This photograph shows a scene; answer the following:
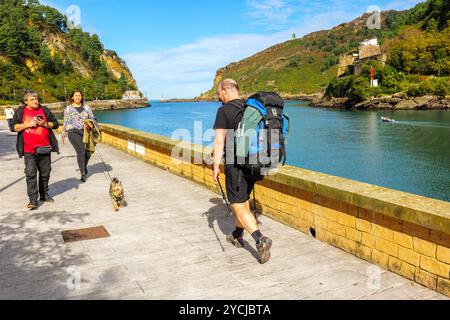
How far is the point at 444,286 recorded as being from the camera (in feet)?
12.0

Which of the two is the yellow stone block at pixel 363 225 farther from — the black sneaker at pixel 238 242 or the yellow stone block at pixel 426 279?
the black sneaker at pixel 238 242

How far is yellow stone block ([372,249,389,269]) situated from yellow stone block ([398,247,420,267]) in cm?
19

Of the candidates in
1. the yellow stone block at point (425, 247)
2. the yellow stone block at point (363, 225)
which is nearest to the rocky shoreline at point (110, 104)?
the yellow stone block at point (363, 225)

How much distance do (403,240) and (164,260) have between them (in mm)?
2471

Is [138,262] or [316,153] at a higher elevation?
[138,262]

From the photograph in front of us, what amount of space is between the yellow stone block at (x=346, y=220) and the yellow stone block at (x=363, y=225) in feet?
0.21

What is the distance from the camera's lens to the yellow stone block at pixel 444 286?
143 inches

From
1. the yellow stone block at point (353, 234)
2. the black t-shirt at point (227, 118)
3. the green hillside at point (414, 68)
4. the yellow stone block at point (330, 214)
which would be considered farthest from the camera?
the green hillside at point (414, 68)

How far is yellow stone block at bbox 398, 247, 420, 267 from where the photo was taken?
3906 millimetres

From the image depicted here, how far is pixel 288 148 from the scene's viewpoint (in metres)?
44.2

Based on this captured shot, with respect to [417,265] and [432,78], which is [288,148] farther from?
[432,78]

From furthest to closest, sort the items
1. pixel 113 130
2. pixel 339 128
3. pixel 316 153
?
pixel 339 128, pixel 316 153, pixel 113 130
